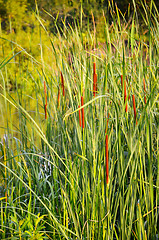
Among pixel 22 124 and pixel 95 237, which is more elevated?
pixel 22 124

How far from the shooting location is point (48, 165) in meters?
1.59

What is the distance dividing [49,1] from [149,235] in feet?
31.2

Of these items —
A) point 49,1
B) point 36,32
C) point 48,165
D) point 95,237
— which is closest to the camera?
point 95,237

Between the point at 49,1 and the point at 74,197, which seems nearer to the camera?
the point at 74,197

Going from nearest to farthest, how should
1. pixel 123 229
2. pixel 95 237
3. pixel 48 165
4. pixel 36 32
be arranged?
pixel 123 229 < pixel 95 237 < pixel 48 165 < pixel 36 32

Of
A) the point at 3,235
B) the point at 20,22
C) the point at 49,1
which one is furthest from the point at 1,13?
the point at 3,235

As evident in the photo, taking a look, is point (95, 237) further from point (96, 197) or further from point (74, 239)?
point (96, 197)

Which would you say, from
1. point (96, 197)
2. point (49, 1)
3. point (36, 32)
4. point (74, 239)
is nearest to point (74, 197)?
point (96, 197)

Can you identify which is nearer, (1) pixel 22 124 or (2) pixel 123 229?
(2) pixel 123 229

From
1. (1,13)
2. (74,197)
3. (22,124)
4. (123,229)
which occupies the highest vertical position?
(1,13)

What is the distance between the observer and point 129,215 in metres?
1.03

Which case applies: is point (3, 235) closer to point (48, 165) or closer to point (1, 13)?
point (48, 165)

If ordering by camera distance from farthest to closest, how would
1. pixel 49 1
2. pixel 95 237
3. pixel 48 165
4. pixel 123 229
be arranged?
pixel 49 1, pixel 48 165, pixel 95 237, pixel 123 229

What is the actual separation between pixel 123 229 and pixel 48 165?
698 millimetres
